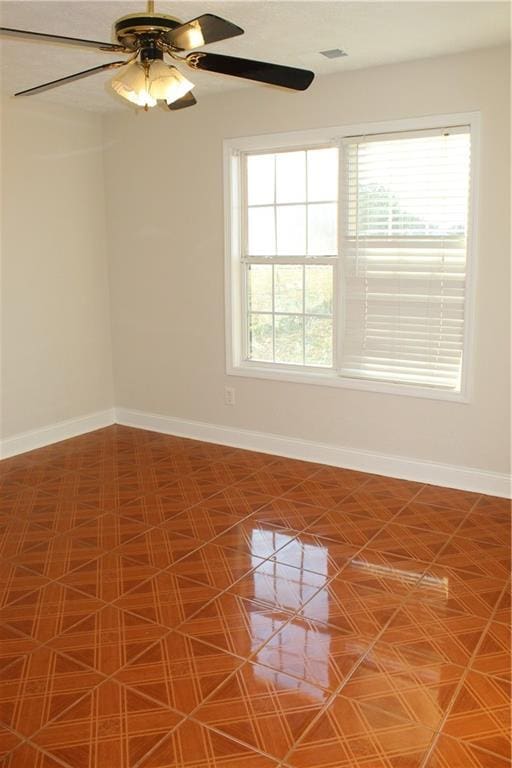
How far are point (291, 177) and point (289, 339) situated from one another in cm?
113

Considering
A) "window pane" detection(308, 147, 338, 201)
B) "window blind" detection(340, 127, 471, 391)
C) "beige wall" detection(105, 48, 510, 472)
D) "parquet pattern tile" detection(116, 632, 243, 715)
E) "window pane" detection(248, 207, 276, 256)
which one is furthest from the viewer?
"window pane" detection(248, 207, 276, 256)

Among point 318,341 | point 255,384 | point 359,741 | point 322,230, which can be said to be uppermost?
point 322,230

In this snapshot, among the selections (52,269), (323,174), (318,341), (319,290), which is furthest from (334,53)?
(52,269)

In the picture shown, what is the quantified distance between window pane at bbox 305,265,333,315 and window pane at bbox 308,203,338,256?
116 millimetres

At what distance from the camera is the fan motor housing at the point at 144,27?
2.01m

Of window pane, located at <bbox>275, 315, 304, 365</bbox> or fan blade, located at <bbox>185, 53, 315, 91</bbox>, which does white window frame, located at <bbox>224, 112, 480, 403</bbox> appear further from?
fan blade, located at <bbox>185, 53, 315, 91</bbox>

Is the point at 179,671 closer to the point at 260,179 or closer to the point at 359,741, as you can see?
the point at 359,741

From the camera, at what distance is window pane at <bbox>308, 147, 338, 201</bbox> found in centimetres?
445

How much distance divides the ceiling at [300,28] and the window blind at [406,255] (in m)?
0.51

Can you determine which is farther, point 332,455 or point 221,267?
point 221,267

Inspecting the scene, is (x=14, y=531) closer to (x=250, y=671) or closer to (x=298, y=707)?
(x=250, y=671)

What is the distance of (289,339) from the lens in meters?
4.88

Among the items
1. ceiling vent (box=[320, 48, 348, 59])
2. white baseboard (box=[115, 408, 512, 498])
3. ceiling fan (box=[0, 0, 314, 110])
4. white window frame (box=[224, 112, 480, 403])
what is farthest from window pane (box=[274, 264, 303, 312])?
ceiling fan (box=[0, 0, 314, 110])

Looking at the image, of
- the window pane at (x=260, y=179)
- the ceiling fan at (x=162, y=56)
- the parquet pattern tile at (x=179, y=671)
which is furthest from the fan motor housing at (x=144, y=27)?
the window pane at (x=260, y=179)
